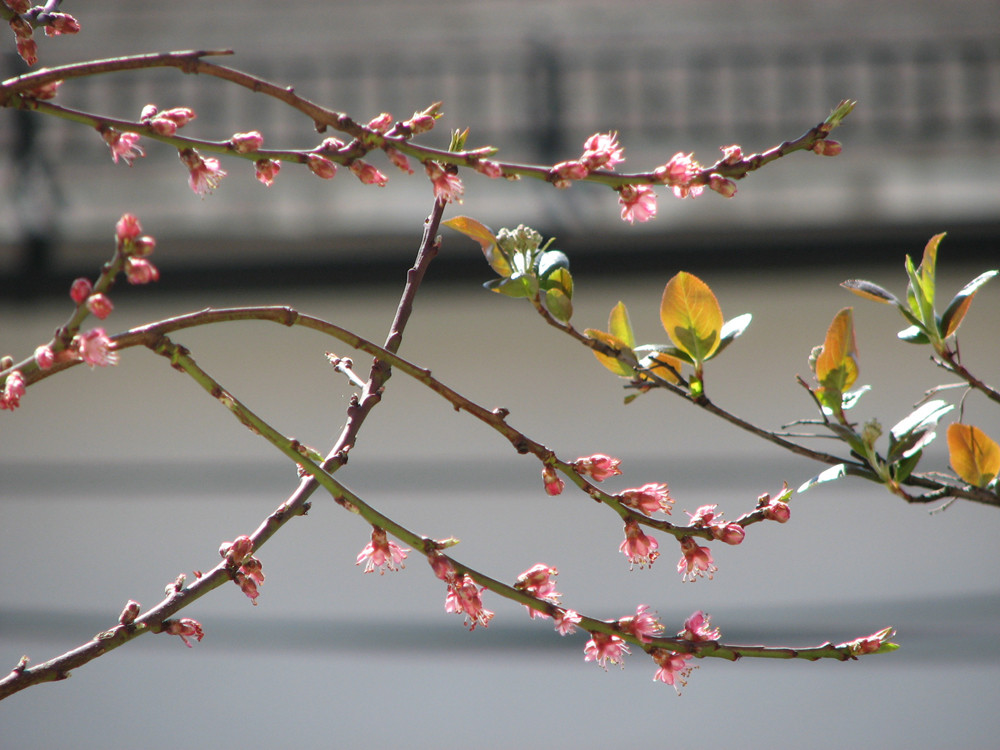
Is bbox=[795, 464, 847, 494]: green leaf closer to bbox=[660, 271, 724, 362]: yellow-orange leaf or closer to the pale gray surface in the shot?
bbox=[660, 271, 724, 362]: yellow-orange leaf

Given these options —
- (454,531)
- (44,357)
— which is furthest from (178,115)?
(454,531)

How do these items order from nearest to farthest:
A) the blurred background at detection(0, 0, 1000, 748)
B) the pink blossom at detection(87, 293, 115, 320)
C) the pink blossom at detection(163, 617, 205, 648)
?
the pink blossom at detection(87, 293, 115, 320) → the pink blossom at detection(163, 617, 205, 648) → the blurred background at detection(0, 0, 1000, 748)

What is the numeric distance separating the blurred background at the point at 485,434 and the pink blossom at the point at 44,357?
4.62 feet

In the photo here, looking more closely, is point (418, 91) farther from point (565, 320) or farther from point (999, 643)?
point (565, 320)

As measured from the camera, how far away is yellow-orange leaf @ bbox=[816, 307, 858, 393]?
43cm

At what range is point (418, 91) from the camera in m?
2.25

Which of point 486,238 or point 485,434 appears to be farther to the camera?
point 485,434

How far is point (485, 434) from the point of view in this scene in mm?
1931

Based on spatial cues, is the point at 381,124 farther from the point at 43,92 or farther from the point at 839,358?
the point at 839,358

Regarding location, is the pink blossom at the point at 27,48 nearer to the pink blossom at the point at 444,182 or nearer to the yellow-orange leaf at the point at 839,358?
the pink blossom at the point at 444,182

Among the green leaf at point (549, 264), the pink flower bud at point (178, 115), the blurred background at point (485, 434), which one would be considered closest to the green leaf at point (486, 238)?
the green leaf at point (549, 264)

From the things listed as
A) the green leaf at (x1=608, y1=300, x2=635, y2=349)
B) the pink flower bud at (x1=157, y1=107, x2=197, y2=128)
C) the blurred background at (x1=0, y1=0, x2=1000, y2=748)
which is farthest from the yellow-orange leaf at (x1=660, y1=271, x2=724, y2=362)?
the blurred background at (x1=0, y1=0, x2=1000, y2=748)

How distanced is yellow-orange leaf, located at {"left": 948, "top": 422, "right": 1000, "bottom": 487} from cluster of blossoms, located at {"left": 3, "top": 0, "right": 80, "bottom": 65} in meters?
0.43

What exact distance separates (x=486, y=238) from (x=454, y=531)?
4.80ft
